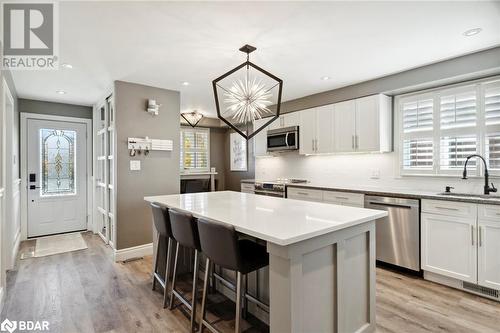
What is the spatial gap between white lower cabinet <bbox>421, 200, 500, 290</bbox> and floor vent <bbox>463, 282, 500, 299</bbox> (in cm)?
7

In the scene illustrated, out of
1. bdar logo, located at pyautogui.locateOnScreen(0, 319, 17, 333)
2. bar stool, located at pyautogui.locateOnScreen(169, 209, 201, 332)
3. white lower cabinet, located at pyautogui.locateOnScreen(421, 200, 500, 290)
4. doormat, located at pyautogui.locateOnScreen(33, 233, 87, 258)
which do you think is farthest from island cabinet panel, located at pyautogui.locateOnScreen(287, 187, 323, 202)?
bdar logo, located at pyautogui.locateOnScreen(0, 319, 17, 333)

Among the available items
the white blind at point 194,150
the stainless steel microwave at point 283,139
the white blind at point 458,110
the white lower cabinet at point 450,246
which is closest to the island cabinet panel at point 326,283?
the white lower cabinet at point 450,246

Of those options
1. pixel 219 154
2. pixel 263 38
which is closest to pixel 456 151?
pixel 263 38

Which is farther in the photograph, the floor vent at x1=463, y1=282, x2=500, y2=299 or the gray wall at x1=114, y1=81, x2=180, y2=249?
the gray wall at x1=114, y1=81, x2=180, y2=249

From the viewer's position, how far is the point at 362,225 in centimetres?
191

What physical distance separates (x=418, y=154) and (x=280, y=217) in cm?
265

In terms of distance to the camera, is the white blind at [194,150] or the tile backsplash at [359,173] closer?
the tile backsplash at [359,173]

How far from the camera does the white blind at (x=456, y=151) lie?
10.3 ft

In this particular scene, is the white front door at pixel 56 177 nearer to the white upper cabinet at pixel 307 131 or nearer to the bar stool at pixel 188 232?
the bar stool at pixel 188 232

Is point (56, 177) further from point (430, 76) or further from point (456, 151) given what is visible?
point (456, 151)

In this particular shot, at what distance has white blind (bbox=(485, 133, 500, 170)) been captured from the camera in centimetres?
296

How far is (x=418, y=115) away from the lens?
140 inches

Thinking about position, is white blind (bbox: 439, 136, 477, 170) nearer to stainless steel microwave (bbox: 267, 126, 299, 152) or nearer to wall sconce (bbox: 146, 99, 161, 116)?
stainless steel microwave (bbox: 267, 126, 299, 152)

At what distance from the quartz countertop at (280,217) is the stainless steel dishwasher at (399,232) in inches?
53.3
